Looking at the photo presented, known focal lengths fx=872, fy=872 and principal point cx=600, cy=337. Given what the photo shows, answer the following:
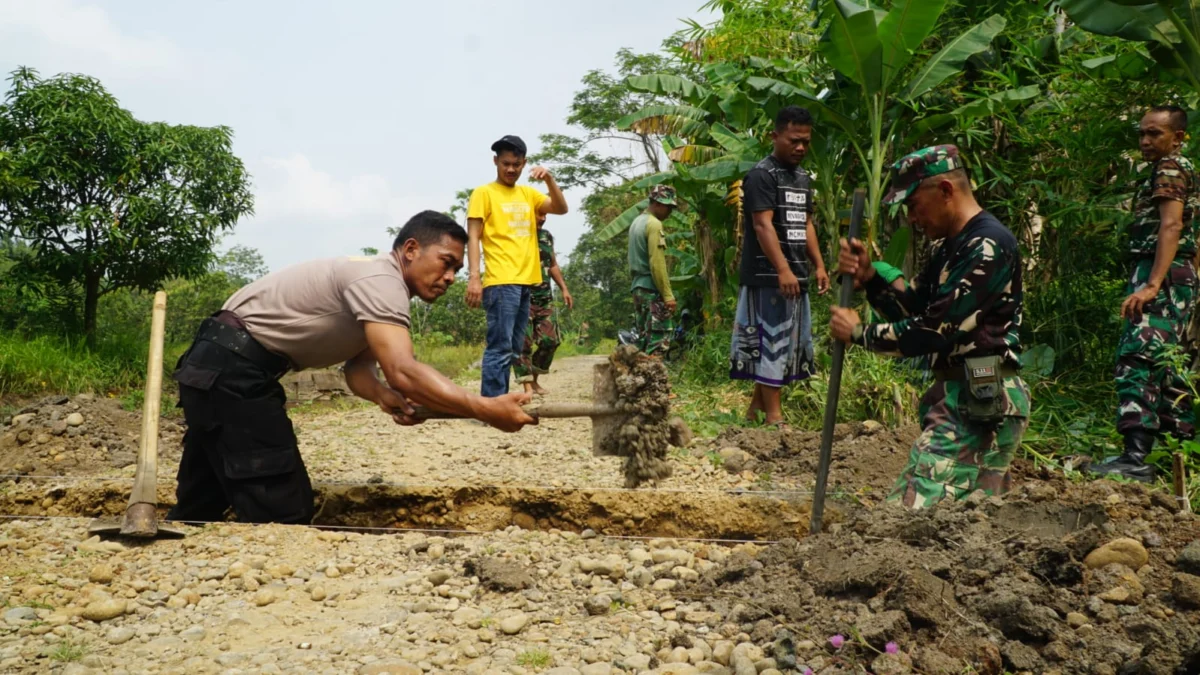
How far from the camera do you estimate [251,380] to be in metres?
4.16

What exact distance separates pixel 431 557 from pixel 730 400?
4.46m

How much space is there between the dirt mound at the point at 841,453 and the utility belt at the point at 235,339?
9.49ft

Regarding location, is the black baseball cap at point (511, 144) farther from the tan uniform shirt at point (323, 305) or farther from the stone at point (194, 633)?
the stone at point (194, 633)

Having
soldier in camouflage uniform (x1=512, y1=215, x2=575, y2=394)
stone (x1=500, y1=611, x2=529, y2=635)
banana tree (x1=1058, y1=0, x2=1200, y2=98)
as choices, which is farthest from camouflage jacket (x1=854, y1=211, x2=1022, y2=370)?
soldier in camouflage uniform (x1=512, y1=215, x2=575, y2=394)

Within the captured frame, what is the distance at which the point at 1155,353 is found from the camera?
4.79 meters

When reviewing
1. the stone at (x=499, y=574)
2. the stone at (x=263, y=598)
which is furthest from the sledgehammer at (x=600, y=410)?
the stone at (x=263, y=598)

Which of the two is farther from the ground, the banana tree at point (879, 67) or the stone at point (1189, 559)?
the banana tree at point (879, 67)

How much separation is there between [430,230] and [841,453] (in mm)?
2903

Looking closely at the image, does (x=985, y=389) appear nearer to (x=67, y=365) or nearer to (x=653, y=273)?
(x=653, y=273)

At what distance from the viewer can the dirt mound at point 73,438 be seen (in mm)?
6320

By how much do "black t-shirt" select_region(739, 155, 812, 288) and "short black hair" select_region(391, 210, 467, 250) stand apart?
236 cm

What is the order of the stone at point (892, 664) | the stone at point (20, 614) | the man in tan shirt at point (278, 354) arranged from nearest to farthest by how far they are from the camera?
1. the stone at point (892, 664)
2. the stone at point (20, 614)
3. the man in tan shirt at point (278, 354)

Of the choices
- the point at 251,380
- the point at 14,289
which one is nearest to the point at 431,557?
the point at 251,380

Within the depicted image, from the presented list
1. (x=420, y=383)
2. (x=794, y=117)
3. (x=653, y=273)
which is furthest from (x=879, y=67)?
(x=420, y=383)
